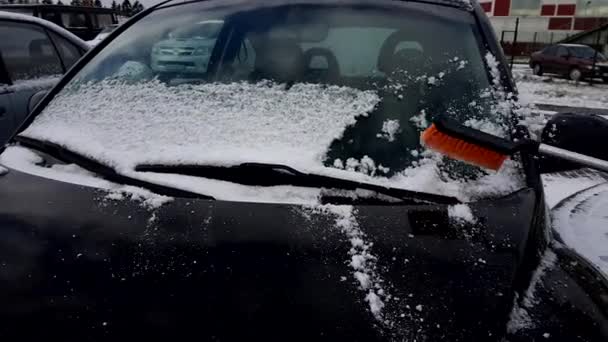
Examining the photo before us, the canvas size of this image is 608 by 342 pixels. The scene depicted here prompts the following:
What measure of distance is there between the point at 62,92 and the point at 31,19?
2.49 meters

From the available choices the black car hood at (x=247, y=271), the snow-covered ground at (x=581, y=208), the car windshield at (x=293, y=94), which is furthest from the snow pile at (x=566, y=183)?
the black car hood at (x=247, y=271)

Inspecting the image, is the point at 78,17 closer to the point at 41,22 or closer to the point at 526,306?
the point at 41,22

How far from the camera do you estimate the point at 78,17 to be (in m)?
13.7

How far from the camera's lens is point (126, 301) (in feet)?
3.28

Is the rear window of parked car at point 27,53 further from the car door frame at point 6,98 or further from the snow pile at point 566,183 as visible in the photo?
the snow pile at point 566,183

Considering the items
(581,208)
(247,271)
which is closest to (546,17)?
(581,208)

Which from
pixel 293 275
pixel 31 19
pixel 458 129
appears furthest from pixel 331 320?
pixel 31 19

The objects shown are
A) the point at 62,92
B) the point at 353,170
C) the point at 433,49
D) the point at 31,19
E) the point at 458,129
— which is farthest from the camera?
the point at 31,19

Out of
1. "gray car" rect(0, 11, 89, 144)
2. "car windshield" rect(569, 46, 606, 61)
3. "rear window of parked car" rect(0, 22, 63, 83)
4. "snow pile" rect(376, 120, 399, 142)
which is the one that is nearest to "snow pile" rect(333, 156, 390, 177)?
"snow pile" rect(376, 120, 399, 142)

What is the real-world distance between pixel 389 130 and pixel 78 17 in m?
14.5

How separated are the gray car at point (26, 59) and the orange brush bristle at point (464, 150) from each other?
3.19 metres

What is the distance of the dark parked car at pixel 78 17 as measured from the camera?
38.5 ft

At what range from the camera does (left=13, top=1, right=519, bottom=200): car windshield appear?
1.40 m

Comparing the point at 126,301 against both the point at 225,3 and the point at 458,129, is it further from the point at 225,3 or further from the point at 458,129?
the point at 225,3
